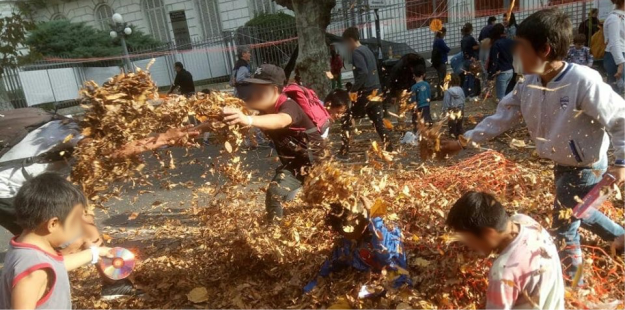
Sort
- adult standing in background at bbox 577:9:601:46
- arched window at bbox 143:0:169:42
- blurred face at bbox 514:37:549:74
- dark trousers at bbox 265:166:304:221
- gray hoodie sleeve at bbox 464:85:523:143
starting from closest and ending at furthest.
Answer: blurred face at bbox 514:37:549:74, gray hoodie sleeve at bbox 464:85:523:143, dark trousers at bbox 265:166:304:221, adult standing in background at bbox 577:9:601:46, arched window at bbox 143:0:169:42

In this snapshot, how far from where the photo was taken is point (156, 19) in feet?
90.2

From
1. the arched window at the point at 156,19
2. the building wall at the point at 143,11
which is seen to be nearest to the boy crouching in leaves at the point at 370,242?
the building wall at the point at 143,11

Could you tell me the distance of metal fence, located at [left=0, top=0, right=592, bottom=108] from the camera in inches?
682

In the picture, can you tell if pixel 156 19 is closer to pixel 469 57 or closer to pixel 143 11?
pixel 143 11

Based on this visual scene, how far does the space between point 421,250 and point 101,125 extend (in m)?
2.50

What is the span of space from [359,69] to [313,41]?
258 centimetres

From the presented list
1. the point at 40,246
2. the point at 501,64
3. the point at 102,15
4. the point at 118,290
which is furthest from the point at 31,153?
the point at 102,15

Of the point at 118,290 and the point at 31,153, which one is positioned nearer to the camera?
the point at 31,153

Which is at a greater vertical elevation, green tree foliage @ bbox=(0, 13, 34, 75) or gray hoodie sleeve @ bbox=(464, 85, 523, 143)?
green tree foliage @ bbox=(0, 13, 34, 75)

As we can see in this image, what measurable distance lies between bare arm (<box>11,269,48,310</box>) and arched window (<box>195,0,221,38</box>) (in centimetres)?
2530

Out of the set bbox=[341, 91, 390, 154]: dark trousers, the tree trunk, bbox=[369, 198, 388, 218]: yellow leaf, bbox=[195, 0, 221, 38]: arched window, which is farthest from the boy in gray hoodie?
bbox=[195, 0, 221, 38]: arched window

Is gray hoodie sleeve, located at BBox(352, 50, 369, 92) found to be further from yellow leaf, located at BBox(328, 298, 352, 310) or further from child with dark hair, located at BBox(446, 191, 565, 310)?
child with dark hair, located at BBox(446, 191, 565, 310)

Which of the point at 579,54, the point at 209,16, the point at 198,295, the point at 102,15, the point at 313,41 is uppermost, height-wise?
the point at 102,15

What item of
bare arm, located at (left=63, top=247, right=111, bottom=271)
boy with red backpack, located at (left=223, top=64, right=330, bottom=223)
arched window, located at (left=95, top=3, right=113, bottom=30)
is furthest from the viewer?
arched window, located at (left=95, top=3, right=113, bottom=30)
